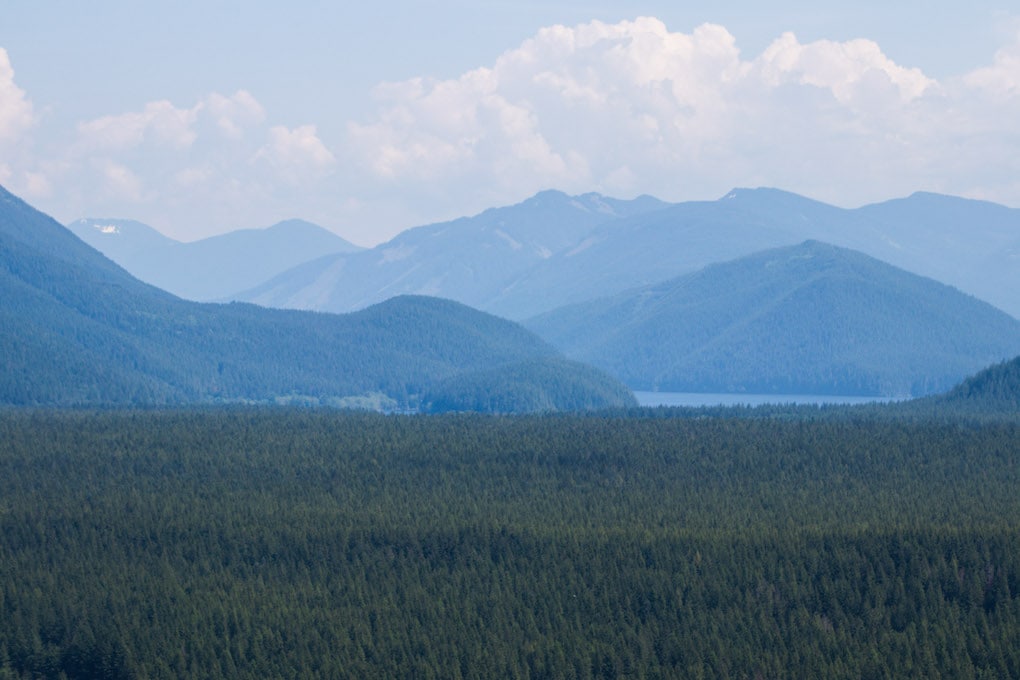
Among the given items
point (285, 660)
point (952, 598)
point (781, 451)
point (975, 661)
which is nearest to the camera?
point (975, 661)

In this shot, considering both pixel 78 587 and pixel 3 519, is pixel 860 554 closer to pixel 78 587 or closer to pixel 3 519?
pixel 78 587

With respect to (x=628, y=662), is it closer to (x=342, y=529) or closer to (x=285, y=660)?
(x=285, y=660)

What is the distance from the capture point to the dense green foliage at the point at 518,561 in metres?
84.4

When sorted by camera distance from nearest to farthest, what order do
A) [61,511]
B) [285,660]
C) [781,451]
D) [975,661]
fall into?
[975,661]
[285,660]
[61,511]
[781,451]

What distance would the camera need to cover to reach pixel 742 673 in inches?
3159

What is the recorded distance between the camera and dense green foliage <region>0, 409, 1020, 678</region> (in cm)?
8444

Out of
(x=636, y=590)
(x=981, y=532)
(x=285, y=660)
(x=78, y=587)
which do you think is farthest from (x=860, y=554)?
(x=78, y=587)

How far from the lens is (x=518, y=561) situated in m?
101

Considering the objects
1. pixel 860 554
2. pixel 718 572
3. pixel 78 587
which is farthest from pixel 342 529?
pixel 860 554

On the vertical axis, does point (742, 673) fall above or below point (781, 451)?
below

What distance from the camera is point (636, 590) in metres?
94.7

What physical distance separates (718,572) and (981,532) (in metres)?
15.4

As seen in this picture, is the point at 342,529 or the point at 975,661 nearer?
the point at 975,661

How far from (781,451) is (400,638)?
6681 centimetres
